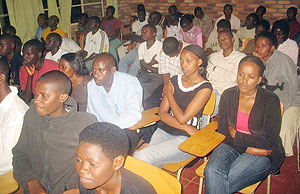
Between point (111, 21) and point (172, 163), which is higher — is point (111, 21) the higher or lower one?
the higher one

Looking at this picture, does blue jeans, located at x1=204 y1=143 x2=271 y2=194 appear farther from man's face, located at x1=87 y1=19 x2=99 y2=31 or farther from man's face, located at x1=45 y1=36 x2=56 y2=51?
man's face, located at x1=87 y1=19 x2=99 y2=31

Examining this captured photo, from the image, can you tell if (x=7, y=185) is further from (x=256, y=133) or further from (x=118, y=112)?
(x=256, y=133)

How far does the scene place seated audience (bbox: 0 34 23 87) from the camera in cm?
388

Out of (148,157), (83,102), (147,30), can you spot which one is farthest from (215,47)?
(148,157)

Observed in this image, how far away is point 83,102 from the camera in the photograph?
3.01m

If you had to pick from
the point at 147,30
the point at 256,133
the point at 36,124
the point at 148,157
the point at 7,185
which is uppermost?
the point at 147,30

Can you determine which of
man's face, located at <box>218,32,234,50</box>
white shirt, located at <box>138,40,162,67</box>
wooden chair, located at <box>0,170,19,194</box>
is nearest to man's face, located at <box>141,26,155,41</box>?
white shirt, located at <box>138,40,162,67</box>

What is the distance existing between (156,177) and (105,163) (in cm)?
32

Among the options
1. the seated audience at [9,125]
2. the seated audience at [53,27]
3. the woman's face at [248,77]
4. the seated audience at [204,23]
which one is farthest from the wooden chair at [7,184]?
the seated audience at [204,23]

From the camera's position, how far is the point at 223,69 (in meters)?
3.65

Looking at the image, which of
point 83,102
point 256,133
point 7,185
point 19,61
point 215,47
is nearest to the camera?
point 7,185

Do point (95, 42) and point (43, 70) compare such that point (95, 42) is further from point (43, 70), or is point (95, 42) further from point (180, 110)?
point (180, 110)

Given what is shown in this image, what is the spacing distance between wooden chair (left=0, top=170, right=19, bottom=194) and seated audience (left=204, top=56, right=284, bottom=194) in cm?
141

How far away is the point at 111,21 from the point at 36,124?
18.7 feet
